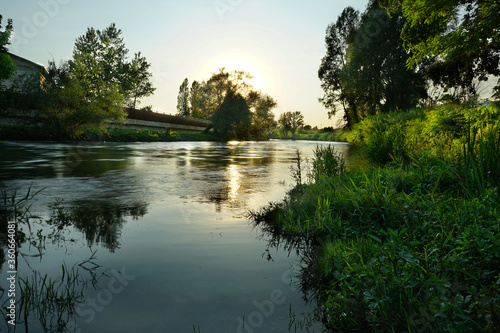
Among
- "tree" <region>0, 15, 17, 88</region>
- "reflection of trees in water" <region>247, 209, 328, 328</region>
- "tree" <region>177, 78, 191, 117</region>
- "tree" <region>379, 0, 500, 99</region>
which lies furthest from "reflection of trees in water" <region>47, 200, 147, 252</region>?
"tree" <region>177, 78, 191, 117</region>

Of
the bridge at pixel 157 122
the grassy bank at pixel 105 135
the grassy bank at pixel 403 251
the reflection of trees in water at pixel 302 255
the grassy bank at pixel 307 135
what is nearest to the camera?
the grassy bank at pixel 403 251

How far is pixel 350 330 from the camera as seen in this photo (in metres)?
2.63

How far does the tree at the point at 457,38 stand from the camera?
31.0 ft

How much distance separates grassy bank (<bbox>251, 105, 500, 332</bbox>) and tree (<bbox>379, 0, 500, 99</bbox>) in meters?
4.44

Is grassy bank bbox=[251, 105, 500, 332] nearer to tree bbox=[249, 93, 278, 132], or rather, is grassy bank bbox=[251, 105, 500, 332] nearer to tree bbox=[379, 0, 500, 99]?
tree bbox=[379, 0, 500, 99]

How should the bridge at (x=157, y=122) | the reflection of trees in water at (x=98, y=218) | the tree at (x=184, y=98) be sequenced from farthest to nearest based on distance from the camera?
the tree at (x=184, y=98), the bridge at (x=157, y=122), the reflection of trees in water at (x=98, y=218)

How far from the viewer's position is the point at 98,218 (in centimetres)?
552

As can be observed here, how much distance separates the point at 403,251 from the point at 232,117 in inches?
2112

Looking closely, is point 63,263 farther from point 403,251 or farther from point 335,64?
point 335,64

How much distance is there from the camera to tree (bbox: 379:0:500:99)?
31.0 feet

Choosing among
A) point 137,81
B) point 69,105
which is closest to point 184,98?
point 137,81

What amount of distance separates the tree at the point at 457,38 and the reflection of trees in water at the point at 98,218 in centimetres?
914

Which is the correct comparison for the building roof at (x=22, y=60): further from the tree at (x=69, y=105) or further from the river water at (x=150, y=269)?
the river water at (x=150, y=269)

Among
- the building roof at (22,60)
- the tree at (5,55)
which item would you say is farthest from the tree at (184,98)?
the tree at (5,55)
